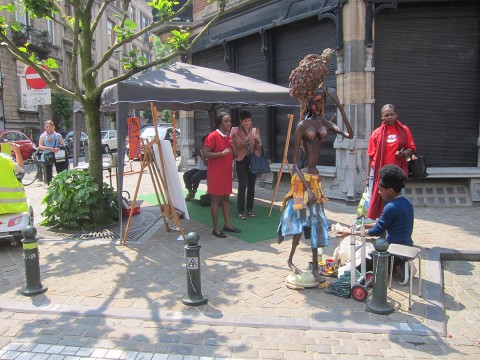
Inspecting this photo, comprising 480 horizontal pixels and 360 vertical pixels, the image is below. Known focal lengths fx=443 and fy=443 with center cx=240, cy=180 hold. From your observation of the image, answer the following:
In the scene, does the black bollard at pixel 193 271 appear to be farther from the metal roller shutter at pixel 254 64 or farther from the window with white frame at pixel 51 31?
the window with white frame at pixel 51 31

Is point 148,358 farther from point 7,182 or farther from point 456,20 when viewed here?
point 456,20

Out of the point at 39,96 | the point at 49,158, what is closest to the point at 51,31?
the point at 49,158

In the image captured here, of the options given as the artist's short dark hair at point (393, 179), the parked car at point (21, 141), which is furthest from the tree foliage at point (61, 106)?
the artist's short dark hair at point (393, 179)

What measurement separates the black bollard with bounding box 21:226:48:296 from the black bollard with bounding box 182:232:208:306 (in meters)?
1.58

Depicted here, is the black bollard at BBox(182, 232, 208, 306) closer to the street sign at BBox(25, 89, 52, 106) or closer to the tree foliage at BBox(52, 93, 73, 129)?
the street sign at BBox(25, 89, 52, 106)

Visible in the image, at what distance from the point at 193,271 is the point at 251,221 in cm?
346

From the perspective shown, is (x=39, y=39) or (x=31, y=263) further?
(x=39, y=39)

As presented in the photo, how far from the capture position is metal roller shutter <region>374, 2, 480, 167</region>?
8.50 meters

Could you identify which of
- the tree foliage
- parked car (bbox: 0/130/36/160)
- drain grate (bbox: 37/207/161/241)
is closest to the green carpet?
drain grate (bbox: 37/207/161/241)

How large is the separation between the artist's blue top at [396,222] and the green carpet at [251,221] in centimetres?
231

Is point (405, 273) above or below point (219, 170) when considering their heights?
below

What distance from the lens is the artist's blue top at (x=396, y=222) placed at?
14.4ft

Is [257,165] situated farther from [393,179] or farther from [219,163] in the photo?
[393,179]

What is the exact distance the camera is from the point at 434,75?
8.62 m
